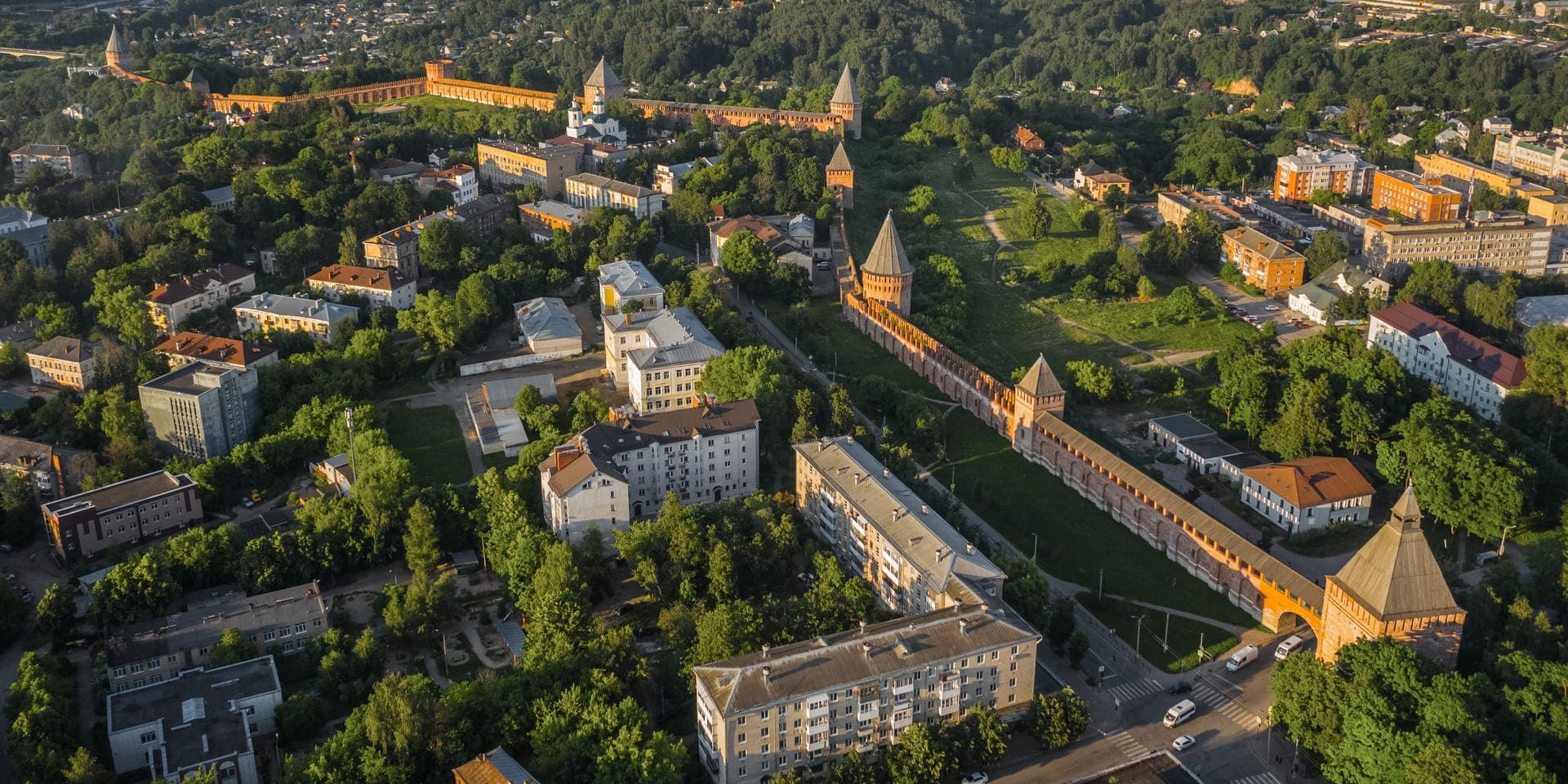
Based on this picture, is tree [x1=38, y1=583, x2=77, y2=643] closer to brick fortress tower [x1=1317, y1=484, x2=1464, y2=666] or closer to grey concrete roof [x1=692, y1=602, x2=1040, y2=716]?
grey concrete roof [x1=692, y1=602, x2=1040, y2=716]

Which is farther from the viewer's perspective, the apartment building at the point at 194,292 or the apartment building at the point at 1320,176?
the apartment building at the point at 1320,176

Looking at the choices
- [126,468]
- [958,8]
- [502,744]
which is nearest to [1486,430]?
[502,744]

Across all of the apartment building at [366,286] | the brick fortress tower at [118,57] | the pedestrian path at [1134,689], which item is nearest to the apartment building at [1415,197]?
the pedestrian path at [1134,689]

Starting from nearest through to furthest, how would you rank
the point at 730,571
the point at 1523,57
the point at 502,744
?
the point at 502,744, the point at 730,571, the point at 1523,57

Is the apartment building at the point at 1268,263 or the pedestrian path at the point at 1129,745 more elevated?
the apartment building at the point at 1268,263

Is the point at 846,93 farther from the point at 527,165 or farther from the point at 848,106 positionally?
the point at 527,165

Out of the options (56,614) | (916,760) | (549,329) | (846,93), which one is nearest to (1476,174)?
(846,93)

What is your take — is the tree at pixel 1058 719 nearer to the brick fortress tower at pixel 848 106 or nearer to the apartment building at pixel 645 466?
the apartment building at pixel 645 466

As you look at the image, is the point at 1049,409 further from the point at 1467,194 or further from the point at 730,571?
the point at 1467,194
